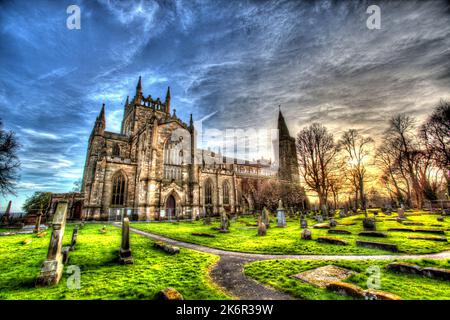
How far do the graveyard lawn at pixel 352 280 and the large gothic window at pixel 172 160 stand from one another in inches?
950

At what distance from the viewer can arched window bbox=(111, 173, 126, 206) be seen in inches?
955

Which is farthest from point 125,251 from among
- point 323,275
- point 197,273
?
point 323,275

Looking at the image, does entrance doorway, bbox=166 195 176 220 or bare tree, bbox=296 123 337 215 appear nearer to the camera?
bare tree, bbox=296 123 337 215

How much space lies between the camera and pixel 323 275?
451 cm

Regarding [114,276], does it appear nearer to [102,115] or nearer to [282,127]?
[102,115]

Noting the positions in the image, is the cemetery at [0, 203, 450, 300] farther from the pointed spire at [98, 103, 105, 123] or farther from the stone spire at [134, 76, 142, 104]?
the stone spire at [134, 76, 142, 104]

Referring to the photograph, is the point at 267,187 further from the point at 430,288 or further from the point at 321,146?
the point at 430,288

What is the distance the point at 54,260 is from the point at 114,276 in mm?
1416

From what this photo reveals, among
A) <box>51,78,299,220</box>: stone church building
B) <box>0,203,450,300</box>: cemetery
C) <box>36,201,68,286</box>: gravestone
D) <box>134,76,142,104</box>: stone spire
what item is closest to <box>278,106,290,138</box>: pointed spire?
<box>51,78,299,220</box>: stone church building

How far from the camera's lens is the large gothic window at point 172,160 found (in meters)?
28.0

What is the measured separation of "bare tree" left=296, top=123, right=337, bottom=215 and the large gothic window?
17.6m

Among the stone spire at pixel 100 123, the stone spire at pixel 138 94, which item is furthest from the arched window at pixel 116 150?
the stone spire at pixel 138 94

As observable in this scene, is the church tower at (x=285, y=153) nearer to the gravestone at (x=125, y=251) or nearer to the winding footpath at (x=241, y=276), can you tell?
the winding footpath at (x=241, y=276)
